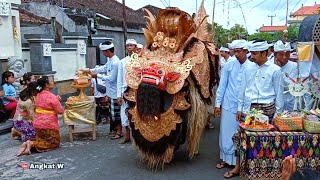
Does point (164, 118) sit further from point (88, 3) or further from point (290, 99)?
point (88, 3)

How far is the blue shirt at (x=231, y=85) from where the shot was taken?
181 inches

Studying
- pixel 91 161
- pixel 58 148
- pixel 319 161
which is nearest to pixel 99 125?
pixel 58 148

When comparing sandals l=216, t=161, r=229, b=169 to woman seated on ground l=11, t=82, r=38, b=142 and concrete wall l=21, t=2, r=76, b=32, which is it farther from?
concrete wall l=21, t=2, r=76, b=32

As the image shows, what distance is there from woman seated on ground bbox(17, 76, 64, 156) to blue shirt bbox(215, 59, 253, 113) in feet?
8.30

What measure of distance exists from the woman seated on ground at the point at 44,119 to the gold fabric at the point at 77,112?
1.48 ft

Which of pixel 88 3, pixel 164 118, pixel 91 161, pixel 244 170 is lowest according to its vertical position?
pixel 91 161

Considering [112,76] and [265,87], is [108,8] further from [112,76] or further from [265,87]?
[265,87]

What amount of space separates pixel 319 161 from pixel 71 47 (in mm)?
8408

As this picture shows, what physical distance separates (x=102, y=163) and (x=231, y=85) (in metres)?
2.11

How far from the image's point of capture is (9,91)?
714 centimetres

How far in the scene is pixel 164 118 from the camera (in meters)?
4.45

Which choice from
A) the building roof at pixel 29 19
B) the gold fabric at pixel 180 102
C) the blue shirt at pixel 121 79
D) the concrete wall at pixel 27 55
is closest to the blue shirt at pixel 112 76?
the blue shirt at pixel 121 79

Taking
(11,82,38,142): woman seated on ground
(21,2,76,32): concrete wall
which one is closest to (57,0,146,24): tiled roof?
(21,2,76,32): concrete wall

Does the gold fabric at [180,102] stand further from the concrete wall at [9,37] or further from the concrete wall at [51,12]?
the concrete wall at [51,12]
